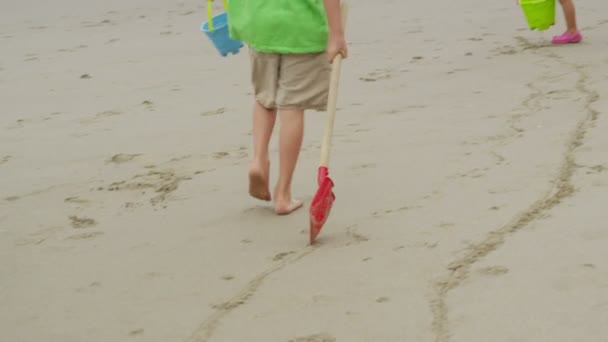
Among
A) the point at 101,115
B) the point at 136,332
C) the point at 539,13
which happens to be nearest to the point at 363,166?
the point at 136,332

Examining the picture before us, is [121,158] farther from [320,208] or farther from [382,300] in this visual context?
[382,300]

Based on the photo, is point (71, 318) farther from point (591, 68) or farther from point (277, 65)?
point (591, 68)

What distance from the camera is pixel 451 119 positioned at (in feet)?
15.3

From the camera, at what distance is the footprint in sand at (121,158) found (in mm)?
4447

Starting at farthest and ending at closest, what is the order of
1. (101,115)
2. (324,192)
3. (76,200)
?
(101,115) < (76,200) < (324,192)

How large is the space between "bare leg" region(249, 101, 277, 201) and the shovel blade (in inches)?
13.8

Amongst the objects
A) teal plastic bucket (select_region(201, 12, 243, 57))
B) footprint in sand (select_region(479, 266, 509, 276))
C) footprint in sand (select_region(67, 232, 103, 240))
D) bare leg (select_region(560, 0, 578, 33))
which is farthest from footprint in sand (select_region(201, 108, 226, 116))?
footprint in sand (select_region(479, 266, 509, 276))

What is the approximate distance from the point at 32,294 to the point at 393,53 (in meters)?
3.80

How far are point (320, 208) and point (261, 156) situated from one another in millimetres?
489

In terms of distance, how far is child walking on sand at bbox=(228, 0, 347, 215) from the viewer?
3498 millimetres

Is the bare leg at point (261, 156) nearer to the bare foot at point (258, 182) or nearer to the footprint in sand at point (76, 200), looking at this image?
the bare foot at point (258, 182)

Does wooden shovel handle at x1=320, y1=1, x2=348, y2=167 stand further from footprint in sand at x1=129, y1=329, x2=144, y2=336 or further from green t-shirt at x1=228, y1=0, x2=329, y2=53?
footprint in sand at x1=129, y1=329, x2=144, y2=336

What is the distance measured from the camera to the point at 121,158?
4.48m

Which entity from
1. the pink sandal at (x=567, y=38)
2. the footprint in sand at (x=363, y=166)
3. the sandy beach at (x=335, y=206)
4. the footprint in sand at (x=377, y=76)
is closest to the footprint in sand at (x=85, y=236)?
the sandy beach at (x=335, y=206)
